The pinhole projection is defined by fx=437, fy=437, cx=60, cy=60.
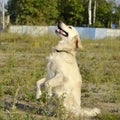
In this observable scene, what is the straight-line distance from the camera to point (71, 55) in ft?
24.4

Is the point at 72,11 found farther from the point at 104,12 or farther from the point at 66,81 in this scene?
the point at 66,81

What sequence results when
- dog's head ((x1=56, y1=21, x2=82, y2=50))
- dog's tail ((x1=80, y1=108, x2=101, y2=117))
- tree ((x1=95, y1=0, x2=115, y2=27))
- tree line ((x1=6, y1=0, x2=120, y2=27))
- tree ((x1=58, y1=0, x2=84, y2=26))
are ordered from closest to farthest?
1. dog's tail ((x1=80, y1=108, x2=101, y2=117))
2. dog's head ((x1=56, y1=21, x2=82, y2=50))
3. tree line ((x1=6, y1=0, x2=120, y2=27))
4. tree ((x1=58, y1=0, x2=84, y2=26))
5. tree ((x1=95, y1=0, x2=115, y2=27))

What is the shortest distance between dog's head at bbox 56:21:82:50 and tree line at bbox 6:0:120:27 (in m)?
40.0

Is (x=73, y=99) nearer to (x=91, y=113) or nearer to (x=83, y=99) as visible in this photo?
(x=91, y=113)

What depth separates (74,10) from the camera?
2141 inches

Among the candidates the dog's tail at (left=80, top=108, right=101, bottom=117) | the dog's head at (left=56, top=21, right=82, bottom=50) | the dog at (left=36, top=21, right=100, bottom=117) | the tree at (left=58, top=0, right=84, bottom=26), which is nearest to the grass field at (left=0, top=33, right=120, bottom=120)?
the dog's tail at (left=80, top=108, right=101, bottom=117)

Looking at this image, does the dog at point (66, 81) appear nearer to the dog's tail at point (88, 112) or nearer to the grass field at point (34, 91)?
the dog's tail at point (88, 112)

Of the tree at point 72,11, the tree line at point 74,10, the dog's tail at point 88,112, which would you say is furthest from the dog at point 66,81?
the tree at point 72,11

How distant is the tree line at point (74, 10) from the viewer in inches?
1939

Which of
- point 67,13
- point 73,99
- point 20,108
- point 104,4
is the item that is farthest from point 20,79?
point 104,4

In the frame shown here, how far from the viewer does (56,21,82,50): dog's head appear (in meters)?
7.73

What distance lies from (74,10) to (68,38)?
46.9m

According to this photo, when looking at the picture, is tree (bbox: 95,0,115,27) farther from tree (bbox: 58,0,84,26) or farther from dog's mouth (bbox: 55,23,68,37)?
dog's mouth (bbox: 55,23,68,37)

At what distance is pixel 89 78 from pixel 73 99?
451 cm
